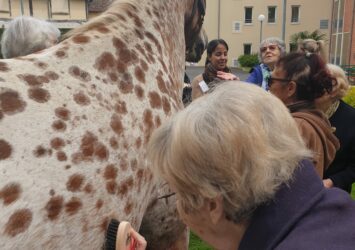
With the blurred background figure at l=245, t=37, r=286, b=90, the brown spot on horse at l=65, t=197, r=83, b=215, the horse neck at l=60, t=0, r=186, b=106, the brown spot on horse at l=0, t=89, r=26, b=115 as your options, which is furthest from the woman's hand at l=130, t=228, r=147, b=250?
the blurred background figure at l=245, t=37, r=286, b=90

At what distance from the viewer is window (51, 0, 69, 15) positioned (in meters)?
22.8

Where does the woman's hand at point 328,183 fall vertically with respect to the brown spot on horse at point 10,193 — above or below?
below

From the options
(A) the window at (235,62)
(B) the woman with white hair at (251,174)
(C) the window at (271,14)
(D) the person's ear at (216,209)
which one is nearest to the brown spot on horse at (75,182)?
(B) the woman with white hair at (251,174)

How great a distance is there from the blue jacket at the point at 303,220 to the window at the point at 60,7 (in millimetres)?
23393

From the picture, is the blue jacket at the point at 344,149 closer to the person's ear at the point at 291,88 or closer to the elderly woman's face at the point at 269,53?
the person's ear at the point at 291,88

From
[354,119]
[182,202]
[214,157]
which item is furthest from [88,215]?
[354,119]

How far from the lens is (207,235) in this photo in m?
1.33

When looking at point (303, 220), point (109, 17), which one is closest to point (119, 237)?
point (303, 220)

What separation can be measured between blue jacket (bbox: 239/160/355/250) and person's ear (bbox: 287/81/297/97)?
129 cm

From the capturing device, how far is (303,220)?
1084mm

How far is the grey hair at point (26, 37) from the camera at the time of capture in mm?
2561

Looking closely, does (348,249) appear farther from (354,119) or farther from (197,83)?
(197,83)

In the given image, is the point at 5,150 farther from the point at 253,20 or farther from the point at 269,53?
the point at 253,20

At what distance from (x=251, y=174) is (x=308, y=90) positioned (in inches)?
56.1
